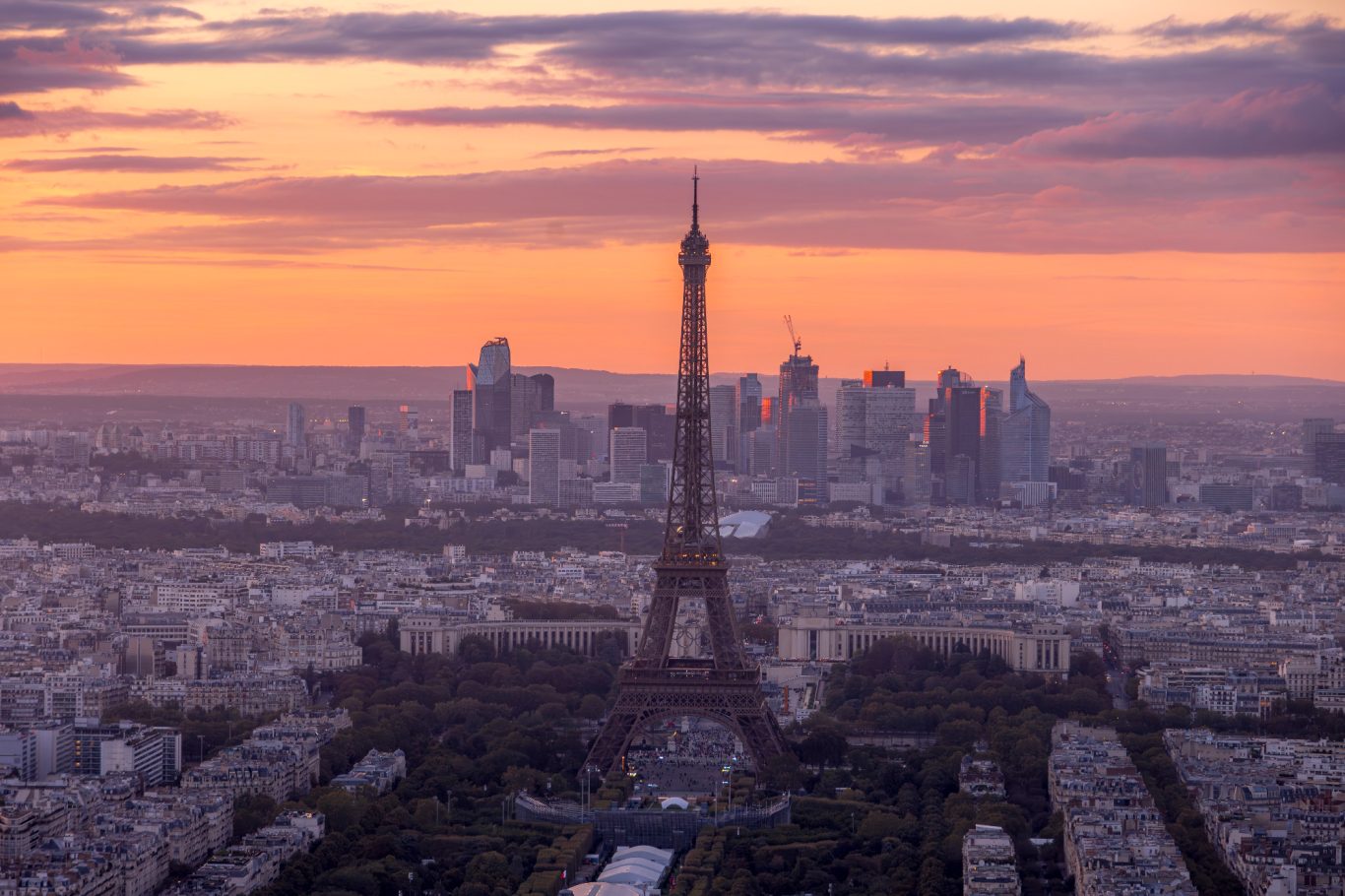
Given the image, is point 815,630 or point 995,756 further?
point 815,630

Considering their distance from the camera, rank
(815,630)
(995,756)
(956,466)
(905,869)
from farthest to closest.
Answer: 1. (956,466)
2. (815,630)
3. (995,756)
4. (905,869)

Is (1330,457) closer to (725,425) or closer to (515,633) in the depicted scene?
(725,425)

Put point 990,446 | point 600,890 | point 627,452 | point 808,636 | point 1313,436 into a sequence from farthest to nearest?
point 990,446, point 1313,436, point 627,452, point 808,636, point 600,890

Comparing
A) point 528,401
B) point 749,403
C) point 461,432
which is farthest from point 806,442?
point 528,401

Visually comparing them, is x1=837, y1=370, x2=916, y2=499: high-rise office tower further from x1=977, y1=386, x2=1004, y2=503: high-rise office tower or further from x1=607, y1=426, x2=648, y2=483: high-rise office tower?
x1=607, y1=426, x2=648, y2=483: high-rise office tower

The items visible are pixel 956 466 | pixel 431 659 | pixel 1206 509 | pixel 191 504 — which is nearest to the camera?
pixel 431 659

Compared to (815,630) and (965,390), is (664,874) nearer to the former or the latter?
(815,630)

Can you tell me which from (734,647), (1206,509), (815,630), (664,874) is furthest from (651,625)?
(1206,509)

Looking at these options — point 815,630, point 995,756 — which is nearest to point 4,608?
point 815,630
